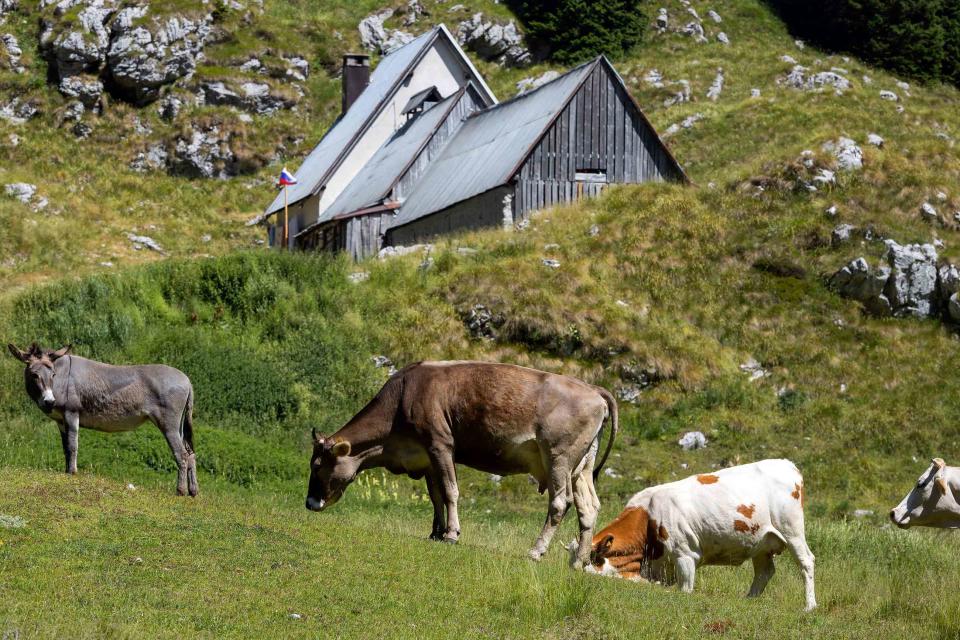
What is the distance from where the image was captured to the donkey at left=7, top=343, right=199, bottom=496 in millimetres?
16812

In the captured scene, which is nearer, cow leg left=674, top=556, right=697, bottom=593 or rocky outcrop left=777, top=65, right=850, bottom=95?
cow leg left=674, top=556, right=697, bottom=593

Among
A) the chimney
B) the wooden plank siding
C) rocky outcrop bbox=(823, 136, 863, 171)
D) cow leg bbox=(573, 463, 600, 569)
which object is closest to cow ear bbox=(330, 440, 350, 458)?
cow leg bbox=(573, 463, 600, 569)

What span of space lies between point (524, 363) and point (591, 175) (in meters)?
14.9

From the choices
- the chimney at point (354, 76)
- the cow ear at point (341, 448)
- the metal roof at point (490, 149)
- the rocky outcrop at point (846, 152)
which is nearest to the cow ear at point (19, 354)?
the cow ear at point (341, 448)

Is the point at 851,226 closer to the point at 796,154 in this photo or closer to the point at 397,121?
the point at 796,154

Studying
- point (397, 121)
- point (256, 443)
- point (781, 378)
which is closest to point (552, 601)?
point (256, 443)

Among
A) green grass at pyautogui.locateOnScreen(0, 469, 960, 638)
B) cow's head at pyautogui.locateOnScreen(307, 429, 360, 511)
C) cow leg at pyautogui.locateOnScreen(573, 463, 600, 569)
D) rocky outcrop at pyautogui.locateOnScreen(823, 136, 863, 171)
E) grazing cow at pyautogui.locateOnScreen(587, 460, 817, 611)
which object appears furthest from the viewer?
rocky outcrop at pyautogui.locateOnScreen(823, 136, 863, 171)

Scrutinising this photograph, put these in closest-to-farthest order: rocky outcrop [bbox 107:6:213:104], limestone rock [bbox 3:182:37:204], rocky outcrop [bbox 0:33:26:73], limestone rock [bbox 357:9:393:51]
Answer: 1. limestone rock [bbox 3:182:37:204]
2. rocky outcrop [bbox 107:6:213:104]
3. rocky outcrop [bbox 0:33:26:73]
4. limestone rock [bbox 357:9:393:51]

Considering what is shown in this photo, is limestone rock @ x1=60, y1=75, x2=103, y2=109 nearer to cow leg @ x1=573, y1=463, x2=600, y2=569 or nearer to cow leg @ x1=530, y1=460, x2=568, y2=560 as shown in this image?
cow leg @ x1=573, y1=463, x2=600, y2=569

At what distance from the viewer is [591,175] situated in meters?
45.4

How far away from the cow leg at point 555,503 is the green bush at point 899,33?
223 feet

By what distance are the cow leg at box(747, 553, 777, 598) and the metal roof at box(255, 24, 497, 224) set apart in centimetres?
4006

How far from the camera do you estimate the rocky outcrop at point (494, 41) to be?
75.9 m

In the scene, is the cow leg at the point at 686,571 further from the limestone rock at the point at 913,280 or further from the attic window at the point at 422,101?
the attic window at the point at 422,101
